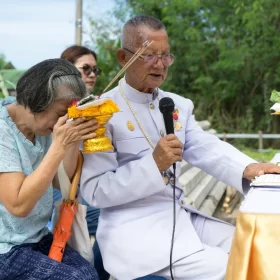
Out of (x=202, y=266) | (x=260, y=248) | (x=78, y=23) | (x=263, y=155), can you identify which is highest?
(x=260, y=248)

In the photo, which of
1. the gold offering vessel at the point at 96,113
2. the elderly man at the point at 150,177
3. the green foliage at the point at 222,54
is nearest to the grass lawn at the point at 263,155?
the green foliage at the point at 222,54

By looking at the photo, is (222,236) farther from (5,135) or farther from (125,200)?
(5,135)

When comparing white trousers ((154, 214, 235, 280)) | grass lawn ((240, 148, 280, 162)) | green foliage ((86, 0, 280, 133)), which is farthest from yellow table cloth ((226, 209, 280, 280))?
green foliage ((86, 0, 280, 133))

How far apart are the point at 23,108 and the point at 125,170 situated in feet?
1.61

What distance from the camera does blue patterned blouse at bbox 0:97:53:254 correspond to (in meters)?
A: 2.42

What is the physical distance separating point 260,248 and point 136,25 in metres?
1.22

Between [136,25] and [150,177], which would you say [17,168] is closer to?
[150,177]

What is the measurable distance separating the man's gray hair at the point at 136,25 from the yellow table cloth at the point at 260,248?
1.09 m

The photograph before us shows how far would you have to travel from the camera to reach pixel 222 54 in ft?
60.5

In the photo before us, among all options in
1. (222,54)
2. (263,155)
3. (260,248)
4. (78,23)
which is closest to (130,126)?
(260,248)

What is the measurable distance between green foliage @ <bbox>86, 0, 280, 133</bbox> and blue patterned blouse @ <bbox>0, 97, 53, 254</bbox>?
1505cm

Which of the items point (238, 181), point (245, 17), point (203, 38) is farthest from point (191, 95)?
point (238, 181)

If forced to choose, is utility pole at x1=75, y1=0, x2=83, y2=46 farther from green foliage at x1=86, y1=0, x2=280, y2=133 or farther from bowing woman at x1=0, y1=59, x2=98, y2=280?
green foliage at x1=86, y1=0, x2=280, y2=133

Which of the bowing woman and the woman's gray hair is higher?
the woman's gray hair
